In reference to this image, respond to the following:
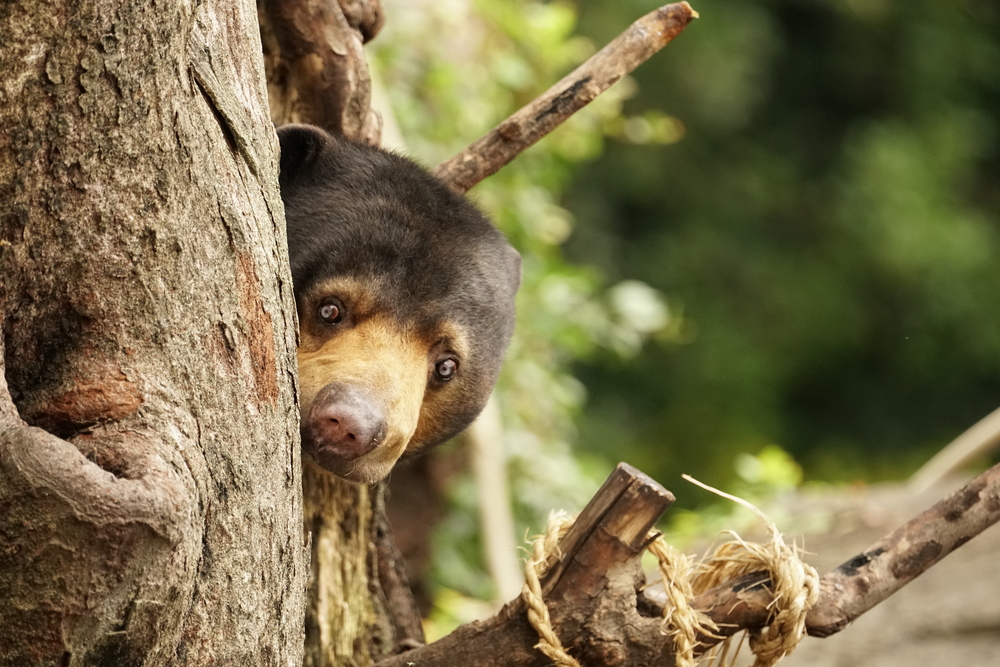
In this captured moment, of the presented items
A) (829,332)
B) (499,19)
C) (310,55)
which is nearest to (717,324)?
(829,332)

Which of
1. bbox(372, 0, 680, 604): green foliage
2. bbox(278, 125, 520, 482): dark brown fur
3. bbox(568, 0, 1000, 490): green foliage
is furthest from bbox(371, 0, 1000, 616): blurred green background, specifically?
bbox(278, 125, 520, 482): dark brown fur

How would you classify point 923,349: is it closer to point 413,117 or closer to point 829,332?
point 829,332

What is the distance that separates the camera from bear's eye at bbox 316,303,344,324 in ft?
6.86

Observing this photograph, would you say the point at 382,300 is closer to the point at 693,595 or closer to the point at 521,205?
the point at 693,595

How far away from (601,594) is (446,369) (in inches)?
29.6

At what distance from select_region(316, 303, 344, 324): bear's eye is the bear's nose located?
0.22 meters

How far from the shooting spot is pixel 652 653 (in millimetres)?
1684

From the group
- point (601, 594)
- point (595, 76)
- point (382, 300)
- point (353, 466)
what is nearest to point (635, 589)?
point (601, 594)

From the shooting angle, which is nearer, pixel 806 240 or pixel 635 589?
pixel 635 589

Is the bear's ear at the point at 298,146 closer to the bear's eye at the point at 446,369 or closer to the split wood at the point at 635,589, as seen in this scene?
the bear's eye at the point at 446,369

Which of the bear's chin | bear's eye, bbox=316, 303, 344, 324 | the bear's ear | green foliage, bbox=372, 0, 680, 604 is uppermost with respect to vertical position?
the bear's ear

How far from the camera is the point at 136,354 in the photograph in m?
1.27

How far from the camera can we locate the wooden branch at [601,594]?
163cm

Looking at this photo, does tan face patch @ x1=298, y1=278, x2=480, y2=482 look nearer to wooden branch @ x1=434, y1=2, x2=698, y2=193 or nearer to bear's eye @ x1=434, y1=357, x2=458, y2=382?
bear's eye @ x1=434, y1=357, x2=458, y2=382
